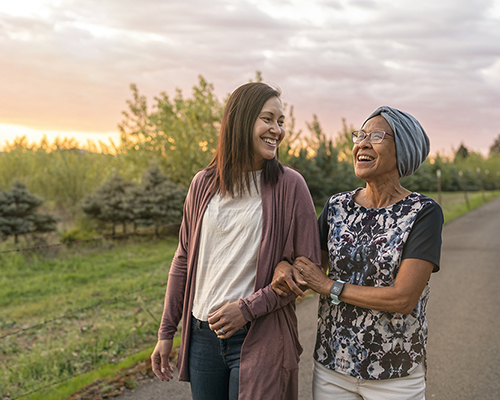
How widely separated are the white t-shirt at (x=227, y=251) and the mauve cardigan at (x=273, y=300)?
1.7 inches

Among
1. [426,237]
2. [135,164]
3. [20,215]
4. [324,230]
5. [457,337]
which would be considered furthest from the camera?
[135,164]

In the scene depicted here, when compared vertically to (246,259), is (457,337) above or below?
below

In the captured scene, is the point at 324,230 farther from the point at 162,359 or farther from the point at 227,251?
the point at 162,359

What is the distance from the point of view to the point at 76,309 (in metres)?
7.51

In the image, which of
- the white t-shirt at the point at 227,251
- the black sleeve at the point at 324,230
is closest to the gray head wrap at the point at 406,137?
the black sleeve at the point at 324,230

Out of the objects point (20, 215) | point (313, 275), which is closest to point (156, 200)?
point (20, 215)

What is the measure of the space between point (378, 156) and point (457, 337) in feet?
14.2

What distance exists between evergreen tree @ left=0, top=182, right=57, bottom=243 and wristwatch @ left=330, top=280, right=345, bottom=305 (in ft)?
40.0

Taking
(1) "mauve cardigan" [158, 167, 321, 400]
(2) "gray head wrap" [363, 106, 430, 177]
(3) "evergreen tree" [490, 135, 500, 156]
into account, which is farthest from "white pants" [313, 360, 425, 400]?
(3) "evergreen tree" [490, 135, 500, 156]

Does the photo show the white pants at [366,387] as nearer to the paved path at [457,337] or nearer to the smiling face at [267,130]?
the smiling face at [267,130]

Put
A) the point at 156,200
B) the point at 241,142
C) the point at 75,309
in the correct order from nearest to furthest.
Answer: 1. the point at 241,142
2. the point at 75,309
3. the point at 156,200

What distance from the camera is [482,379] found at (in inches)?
167

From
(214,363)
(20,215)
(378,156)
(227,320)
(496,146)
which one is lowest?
(20,215)

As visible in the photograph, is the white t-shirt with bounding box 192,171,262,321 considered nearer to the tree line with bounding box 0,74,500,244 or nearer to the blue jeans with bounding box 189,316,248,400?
the blue jeans with bounding box 189,316,248,400
